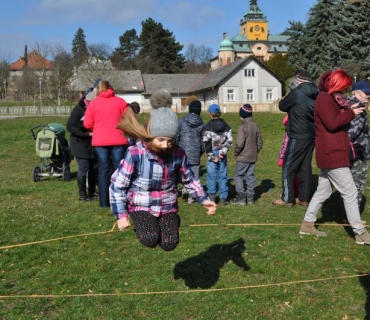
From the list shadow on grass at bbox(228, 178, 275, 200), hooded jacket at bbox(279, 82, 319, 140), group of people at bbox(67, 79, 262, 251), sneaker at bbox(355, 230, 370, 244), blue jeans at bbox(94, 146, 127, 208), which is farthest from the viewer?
shadow on grass at bbox(228, 178, 275, 200)

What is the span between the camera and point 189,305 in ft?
15.6

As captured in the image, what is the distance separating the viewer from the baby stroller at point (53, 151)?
40.1 ft

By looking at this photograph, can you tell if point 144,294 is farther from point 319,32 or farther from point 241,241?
point 319,32

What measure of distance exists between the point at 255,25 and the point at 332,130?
15145cm

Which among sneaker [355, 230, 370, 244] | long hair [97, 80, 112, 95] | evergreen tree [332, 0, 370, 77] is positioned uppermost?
evergreen tree [332, 0, 370, 77]

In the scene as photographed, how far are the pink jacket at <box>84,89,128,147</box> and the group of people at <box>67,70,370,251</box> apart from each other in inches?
0.7

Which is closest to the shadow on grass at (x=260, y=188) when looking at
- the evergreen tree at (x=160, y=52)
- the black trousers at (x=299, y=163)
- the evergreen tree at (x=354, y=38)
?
the black trousers at (x=299, y=163)

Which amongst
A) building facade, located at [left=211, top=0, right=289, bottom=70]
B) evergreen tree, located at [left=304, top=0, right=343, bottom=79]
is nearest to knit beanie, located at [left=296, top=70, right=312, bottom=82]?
evergreen tree, located at [left=304, top=0, right=343, bottom=79]

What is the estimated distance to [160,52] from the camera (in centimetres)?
9244

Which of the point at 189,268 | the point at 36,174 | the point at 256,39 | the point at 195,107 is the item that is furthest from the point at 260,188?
the point at 256,39

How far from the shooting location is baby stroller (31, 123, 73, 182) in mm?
12234

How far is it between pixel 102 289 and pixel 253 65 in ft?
212

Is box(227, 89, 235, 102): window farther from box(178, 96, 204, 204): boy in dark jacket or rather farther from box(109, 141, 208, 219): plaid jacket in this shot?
box(109, 141, 208, 219): plaid jacket

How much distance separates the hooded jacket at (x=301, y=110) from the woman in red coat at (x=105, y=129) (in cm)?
275
